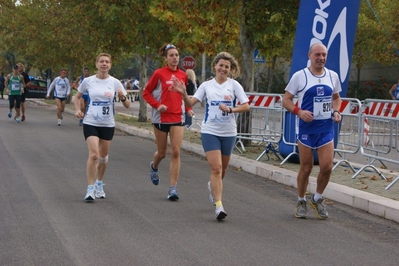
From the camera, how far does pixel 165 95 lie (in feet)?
33.6

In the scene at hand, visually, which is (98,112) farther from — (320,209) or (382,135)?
(382,135)

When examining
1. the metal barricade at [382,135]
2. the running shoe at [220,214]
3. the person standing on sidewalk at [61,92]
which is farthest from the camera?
the person standing on sidewalk at [61,92]

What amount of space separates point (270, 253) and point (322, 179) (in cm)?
222

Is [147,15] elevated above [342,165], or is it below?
above

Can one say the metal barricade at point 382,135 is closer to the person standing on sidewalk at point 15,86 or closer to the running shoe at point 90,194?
the running shoe at point 90,194

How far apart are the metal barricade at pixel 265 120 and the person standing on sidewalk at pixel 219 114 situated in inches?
242

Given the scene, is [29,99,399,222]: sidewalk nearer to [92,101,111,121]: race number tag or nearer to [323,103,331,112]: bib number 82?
[323,103,331,112]: bib number 82

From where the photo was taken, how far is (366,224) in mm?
9078

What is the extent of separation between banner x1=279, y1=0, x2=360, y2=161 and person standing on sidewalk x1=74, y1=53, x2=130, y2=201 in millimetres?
5249

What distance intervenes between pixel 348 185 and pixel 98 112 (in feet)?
13.1

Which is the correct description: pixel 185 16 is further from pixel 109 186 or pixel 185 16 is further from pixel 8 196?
pixel 8 196

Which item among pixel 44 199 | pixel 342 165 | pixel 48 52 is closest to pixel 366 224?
pixel 44 199

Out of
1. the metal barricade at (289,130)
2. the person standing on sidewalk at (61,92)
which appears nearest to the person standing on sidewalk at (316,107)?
the metal barricade at (289,130)

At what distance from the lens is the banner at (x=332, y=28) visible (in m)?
14.1
